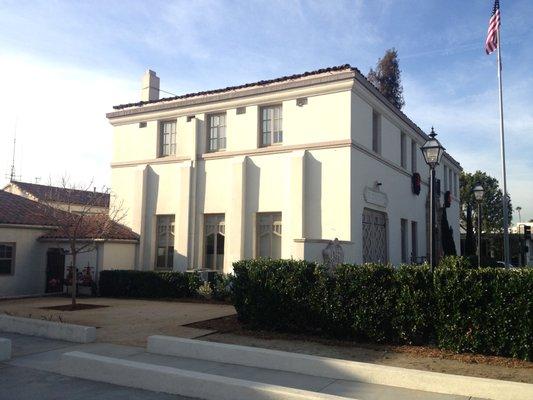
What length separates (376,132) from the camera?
19234 mm

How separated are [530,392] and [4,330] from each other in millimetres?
10470

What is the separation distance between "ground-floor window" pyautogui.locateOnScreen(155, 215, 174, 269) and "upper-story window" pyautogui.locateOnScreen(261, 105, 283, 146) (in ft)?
16.8

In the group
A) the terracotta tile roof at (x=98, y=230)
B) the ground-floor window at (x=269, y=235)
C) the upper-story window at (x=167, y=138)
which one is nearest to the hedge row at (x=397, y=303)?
the ground-floor window at (x=269, y=235)

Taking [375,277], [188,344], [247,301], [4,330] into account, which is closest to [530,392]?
[375,277]

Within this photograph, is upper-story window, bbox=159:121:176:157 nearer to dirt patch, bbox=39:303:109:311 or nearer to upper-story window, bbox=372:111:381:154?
dirt patch, bbox=39:303:109:311

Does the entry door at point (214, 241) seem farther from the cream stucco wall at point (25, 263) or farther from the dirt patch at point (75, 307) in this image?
the cream stucco wall at point (25, 263)

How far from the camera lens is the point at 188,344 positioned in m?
8.57

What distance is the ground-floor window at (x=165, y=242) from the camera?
65.7 feet

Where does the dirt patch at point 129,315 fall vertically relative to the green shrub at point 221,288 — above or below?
below

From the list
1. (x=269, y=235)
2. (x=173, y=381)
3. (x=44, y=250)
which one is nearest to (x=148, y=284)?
(x=269, y=235)

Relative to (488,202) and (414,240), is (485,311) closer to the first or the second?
(414,240)

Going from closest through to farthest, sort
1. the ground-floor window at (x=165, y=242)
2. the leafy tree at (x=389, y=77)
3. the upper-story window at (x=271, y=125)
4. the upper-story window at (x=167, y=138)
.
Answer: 1. the upper-story window at (x=271, y=125)
2. the ground-floor window at (x=165, y=242)
3. the upper-story window at (x=167, y=138)
4. the leafy tree at (x=389, y=77)

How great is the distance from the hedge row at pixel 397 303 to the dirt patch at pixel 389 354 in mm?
219

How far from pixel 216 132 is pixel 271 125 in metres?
2.48
